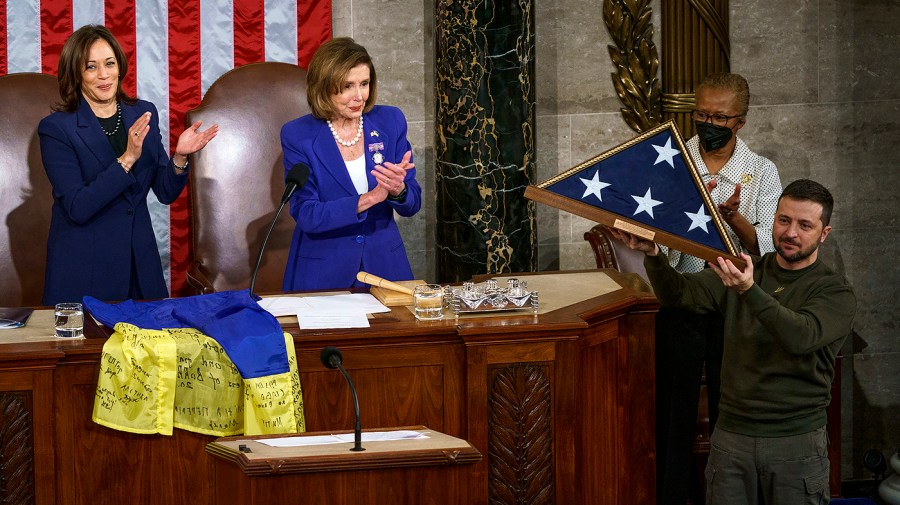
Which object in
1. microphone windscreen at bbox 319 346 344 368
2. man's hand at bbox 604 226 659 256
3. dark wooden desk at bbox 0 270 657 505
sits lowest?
dark wooden desk at bbox 0 270 657 505

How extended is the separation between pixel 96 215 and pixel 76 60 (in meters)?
0.66

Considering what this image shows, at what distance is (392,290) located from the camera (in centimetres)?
435

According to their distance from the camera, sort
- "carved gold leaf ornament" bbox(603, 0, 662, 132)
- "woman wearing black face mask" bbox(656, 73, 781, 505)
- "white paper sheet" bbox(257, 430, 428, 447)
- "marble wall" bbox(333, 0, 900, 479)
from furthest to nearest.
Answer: "marble wall" bbox(333, 0, 900, 479), "carved gold leaf ornament" bbox(603, 0, 662, 132), "woman wearing black face mask" bbox(656, 73, 781, 505), "white paper sheet" bbox(257, 430, 428, 447)

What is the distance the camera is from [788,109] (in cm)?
684

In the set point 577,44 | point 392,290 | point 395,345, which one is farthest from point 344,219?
point 577,44

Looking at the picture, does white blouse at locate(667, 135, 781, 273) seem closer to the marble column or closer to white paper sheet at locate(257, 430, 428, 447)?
the marble column

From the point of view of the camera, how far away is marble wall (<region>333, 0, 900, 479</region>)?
679 cm

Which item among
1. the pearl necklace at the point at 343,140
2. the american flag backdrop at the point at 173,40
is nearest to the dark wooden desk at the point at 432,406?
the pearl necklace at the point at 343,140

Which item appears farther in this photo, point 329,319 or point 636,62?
point 636,62

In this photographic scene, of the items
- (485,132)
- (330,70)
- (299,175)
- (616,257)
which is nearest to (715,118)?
(616,257)

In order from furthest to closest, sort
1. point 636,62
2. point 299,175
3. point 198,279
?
point 636,62 < point 198,279 < point 299,175

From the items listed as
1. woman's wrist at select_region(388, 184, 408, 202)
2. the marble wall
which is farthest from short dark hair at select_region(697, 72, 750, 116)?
the marble wall

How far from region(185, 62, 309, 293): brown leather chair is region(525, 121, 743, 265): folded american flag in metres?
2.54

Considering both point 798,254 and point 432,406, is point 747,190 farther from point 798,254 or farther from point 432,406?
point 432,406
